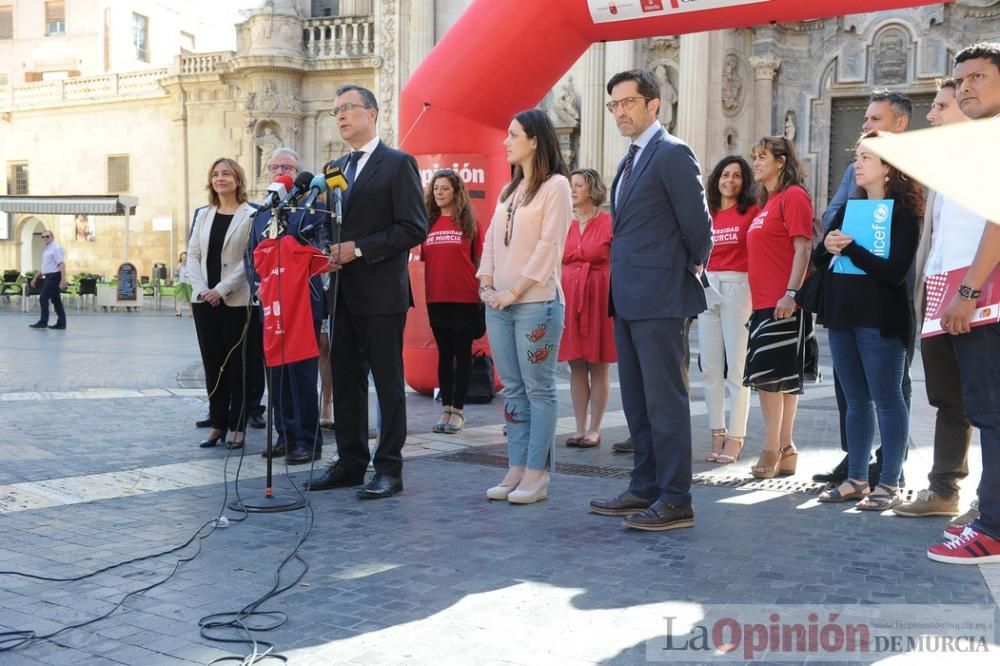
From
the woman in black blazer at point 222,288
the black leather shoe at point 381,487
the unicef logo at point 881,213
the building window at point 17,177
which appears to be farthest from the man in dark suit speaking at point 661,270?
the building window at point 17,177

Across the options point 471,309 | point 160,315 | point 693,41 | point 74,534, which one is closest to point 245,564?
point 74,534

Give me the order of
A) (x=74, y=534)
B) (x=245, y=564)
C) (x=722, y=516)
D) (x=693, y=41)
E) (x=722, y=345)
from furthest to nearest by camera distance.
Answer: (x=693, y=41) → (x=722, y=345) → (x=722, y=516) → (x=74, y=534) → (x=245, y=564)

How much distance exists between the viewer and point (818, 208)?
1995 cm

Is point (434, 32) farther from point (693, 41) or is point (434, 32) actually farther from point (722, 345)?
point (722, 345)

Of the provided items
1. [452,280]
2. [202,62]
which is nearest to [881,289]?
[452,280]

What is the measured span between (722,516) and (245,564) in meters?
2.30

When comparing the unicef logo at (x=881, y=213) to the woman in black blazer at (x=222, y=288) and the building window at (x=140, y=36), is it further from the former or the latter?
the building window at (x=140, y=36)

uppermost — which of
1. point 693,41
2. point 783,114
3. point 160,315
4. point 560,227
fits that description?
point 693,41

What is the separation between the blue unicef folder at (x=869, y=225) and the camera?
5012 millimetres

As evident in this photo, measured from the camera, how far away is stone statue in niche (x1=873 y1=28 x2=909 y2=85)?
19.0 m

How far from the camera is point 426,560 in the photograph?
4055mm

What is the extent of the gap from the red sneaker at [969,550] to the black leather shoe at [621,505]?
54.5 inches

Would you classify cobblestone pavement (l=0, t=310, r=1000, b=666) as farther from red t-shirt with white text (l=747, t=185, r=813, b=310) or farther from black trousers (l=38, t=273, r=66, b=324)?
black trousers (l=38, t=273, r=66, b=324)

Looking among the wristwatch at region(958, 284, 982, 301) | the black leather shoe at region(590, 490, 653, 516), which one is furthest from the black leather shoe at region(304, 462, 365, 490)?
the wristwatch at region(958, 284, 982, 301)
